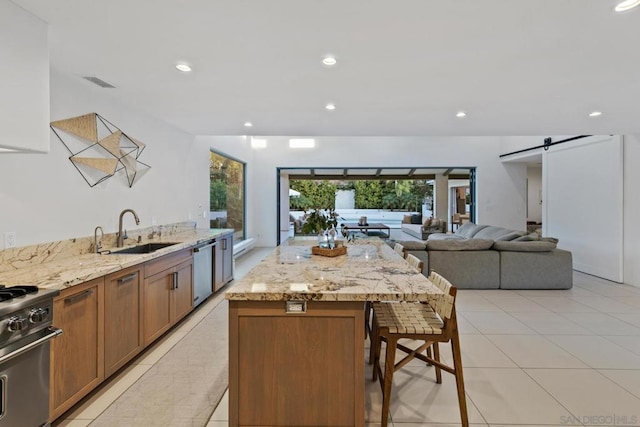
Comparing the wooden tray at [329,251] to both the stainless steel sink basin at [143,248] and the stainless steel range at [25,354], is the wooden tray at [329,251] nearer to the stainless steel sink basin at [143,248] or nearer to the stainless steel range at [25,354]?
the stainless steel sink basin at [143,248]

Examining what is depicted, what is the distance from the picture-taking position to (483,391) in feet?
7.51

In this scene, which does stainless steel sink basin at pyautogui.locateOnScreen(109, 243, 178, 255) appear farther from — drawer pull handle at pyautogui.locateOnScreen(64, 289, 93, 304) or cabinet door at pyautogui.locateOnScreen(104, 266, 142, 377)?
drawer pull handle at pyautogui.locateOnScreen(64, 289, 93, 304)

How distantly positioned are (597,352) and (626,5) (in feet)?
8.85

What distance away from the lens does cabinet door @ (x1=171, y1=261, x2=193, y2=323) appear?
3.25 metres

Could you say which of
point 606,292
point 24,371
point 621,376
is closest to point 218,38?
point 24,371

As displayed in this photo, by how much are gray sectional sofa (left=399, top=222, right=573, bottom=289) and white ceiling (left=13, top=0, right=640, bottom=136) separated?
6.37ft

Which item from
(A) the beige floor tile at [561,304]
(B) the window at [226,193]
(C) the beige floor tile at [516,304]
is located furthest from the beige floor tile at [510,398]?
(B) the window at [226,193]

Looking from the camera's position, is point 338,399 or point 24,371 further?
point 338,399

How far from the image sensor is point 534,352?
2871 millimetres

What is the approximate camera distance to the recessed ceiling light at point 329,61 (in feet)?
7.96

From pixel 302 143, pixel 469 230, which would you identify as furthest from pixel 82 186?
pixel 469 230

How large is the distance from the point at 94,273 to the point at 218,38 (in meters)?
1.71

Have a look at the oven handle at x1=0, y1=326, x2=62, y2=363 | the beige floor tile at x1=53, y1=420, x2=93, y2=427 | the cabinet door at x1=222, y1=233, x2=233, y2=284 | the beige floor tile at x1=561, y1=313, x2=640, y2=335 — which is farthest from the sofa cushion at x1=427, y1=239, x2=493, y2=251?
the oven handle at x1=0, y1=326, x2=62, y2=363

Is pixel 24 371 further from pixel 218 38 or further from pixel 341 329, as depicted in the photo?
pixel 218 38
